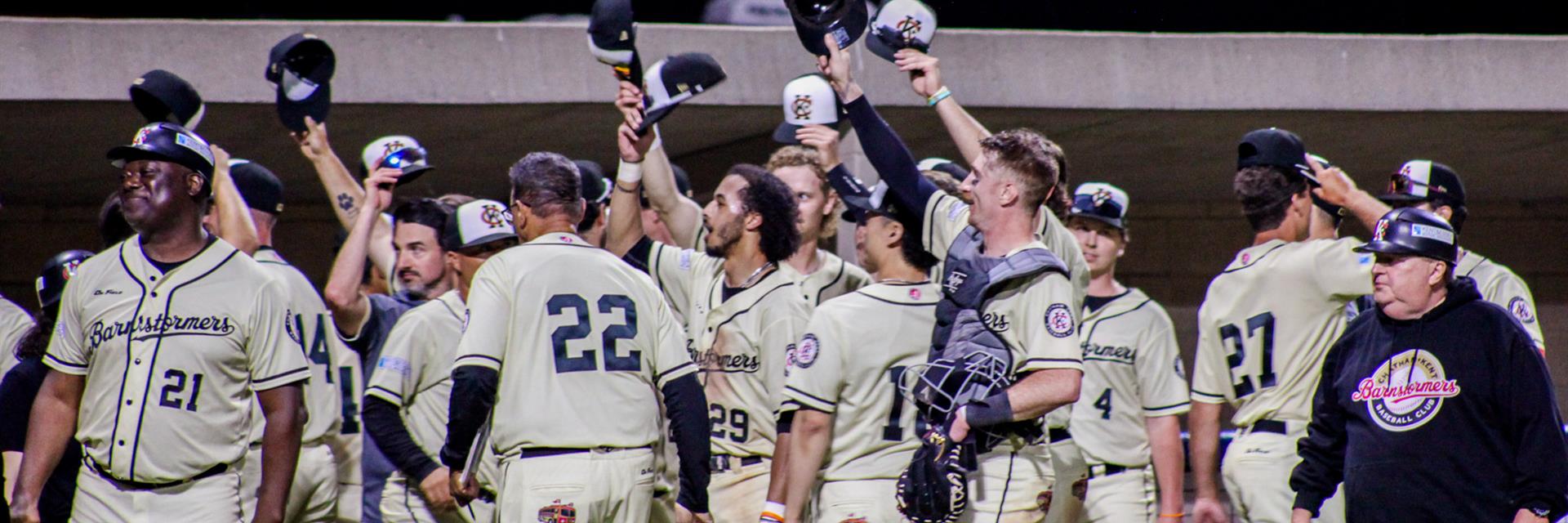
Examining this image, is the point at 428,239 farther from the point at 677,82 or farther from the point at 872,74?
the point at 872,74

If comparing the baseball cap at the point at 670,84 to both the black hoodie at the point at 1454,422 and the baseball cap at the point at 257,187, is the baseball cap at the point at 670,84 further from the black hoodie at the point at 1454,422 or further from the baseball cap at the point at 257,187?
the black hoodie at the point at 1454,422

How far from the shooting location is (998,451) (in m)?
4.14

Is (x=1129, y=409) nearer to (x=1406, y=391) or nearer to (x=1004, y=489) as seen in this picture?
(x=1406, y=391)

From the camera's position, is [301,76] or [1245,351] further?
[301,76]

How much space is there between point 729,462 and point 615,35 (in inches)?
56.2

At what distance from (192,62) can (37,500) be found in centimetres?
249

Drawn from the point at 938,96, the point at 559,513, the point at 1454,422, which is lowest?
the point at 559,513

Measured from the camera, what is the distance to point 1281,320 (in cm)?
530

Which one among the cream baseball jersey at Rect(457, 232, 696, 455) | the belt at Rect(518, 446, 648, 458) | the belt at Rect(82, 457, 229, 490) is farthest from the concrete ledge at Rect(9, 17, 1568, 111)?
the belt at Rect(518, 446, 648, 458)

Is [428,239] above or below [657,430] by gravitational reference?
above

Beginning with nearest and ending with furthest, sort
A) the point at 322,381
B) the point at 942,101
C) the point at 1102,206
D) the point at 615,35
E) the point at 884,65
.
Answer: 1. the point at 942,101
2. the point at 615,35
3. the point at 322,381
4. the point at 1102,206
5. the point at 884,65

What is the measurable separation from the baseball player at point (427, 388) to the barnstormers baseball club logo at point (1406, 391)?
8.63ft

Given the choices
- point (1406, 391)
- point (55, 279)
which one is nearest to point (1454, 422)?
point (1406, 391)

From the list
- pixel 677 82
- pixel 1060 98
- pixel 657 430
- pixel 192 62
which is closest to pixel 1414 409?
pixel 657 430
